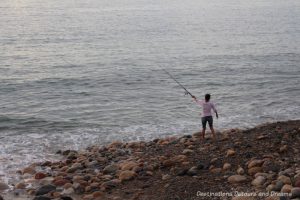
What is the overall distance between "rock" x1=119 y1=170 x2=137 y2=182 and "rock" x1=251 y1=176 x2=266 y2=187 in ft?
12.1

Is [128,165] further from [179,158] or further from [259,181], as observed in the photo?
[259,181]

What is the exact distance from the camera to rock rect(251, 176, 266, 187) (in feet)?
34.7

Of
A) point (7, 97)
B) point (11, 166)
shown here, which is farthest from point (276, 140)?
point (7, 97)

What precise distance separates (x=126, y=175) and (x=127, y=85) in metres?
16.8

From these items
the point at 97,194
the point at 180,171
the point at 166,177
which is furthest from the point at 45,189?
the point at 180,171

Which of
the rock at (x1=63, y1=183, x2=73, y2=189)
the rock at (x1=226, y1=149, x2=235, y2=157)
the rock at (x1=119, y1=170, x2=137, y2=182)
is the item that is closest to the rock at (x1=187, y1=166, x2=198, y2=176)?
the rock at (x1=226, y1=149, x2=235, y2=157)

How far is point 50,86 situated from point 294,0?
110 m

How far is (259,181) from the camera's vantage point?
10641mm

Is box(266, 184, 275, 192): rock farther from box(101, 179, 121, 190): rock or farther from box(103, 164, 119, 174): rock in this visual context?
box(103, 164, 119, 174): rock

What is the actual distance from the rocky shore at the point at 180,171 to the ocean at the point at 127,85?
1719 mm

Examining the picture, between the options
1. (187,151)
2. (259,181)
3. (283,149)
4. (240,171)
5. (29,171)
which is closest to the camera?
(259,181)

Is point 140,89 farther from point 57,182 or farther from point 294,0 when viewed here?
point 294,0

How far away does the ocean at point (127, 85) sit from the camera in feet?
66.9

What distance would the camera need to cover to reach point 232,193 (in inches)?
405
